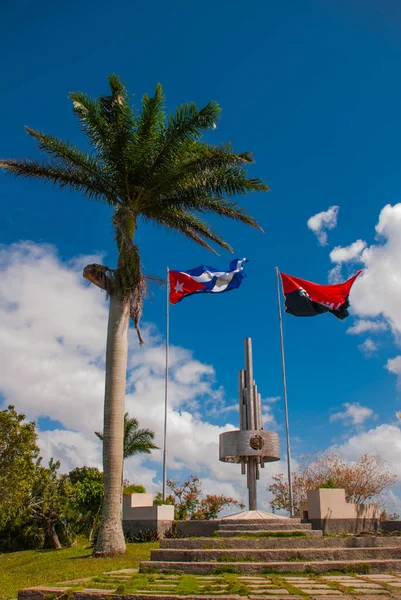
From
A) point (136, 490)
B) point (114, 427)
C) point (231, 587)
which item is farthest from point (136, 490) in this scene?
point (231, 587)

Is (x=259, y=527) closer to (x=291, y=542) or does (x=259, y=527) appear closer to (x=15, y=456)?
(x=291, y=542)

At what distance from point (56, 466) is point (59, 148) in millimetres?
26291

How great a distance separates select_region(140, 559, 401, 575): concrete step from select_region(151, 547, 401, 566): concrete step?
52 cm

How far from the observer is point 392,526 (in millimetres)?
17922

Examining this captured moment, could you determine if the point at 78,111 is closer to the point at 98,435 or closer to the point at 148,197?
the point at 148,197

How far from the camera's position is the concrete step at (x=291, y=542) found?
34.0 feet

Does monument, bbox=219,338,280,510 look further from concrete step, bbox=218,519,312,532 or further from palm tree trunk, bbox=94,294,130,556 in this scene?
palm tree trunk, bbox=94,294,130,556

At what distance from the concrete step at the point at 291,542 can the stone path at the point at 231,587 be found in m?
2.30

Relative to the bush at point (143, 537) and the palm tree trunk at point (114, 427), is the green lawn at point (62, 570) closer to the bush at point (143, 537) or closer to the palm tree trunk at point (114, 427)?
the palm tree trunk at point (114, 427)

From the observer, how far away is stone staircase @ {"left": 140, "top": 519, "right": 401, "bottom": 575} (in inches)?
332

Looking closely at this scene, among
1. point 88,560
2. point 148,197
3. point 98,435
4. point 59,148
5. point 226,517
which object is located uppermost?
point 59,148

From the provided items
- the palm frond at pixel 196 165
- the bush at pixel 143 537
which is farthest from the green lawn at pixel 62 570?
the palm frond at pixel 196 165

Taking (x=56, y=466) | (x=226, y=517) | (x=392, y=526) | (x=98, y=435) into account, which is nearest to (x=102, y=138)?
(x=226, y=517)

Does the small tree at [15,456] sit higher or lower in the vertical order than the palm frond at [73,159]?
lower
